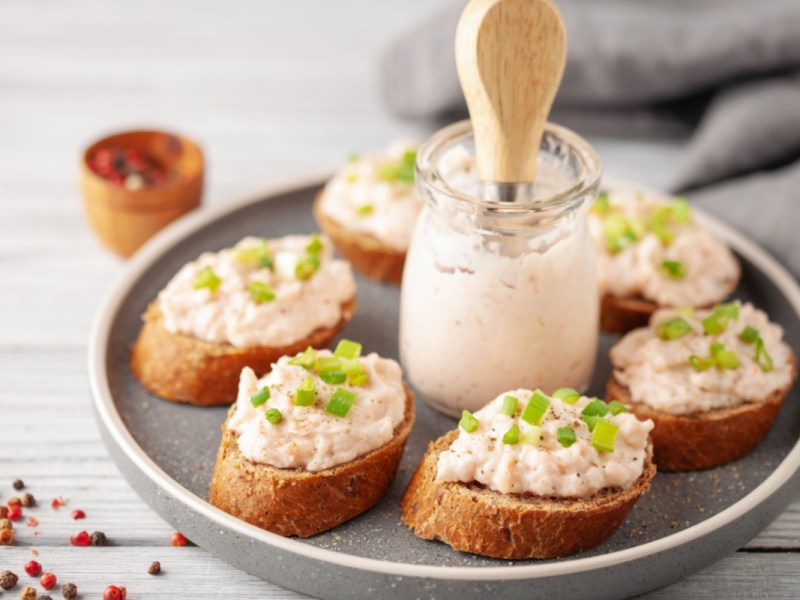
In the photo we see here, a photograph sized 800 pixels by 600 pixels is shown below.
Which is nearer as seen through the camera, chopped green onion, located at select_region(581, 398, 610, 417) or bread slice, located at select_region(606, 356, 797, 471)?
chopped green onion, located at select_region(581, 398, 610, 417)

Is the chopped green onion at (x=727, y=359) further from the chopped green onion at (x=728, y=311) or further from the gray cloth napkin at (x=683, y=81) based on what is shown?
the gray cloth napkin at (x=683, y=81)

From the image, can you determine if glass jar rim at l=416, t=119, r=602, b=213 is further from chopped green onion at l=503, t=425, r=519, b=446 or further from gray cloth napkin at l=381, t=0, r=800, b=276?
gray cloth napkin at l=381, t=0, r=800, b=276

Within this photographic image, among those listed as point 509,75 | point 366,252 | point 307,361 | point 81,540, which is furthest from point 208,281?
point 509,75

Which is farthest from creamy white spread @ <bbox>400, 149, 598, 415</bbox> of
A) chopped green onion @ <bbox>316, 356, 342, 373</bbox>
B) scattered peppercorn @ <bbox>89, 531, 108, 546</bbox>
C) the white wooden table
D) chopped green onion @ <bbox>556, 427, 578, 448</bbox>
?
scattered peppercorn @ <bbox>89, 531, 108, 546</bbox>

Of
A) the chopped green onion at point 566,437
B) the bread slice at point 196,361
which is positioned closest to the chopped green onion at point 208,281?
the bread slice at point 196,361

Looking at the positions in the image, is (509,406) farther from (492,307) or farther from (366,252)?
(366,252)

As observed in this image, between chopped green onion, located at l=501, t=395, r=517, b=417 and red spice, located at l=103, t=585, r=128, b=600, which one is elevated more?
chopped green onion, located at l=501, t=395, r=517, b=417

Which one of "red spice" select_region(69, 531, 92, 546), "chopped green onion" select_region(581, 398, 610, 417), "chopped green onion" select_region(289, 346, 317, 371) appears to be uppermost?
"chopped green onion" select_region(289, 346, 317, 371)
